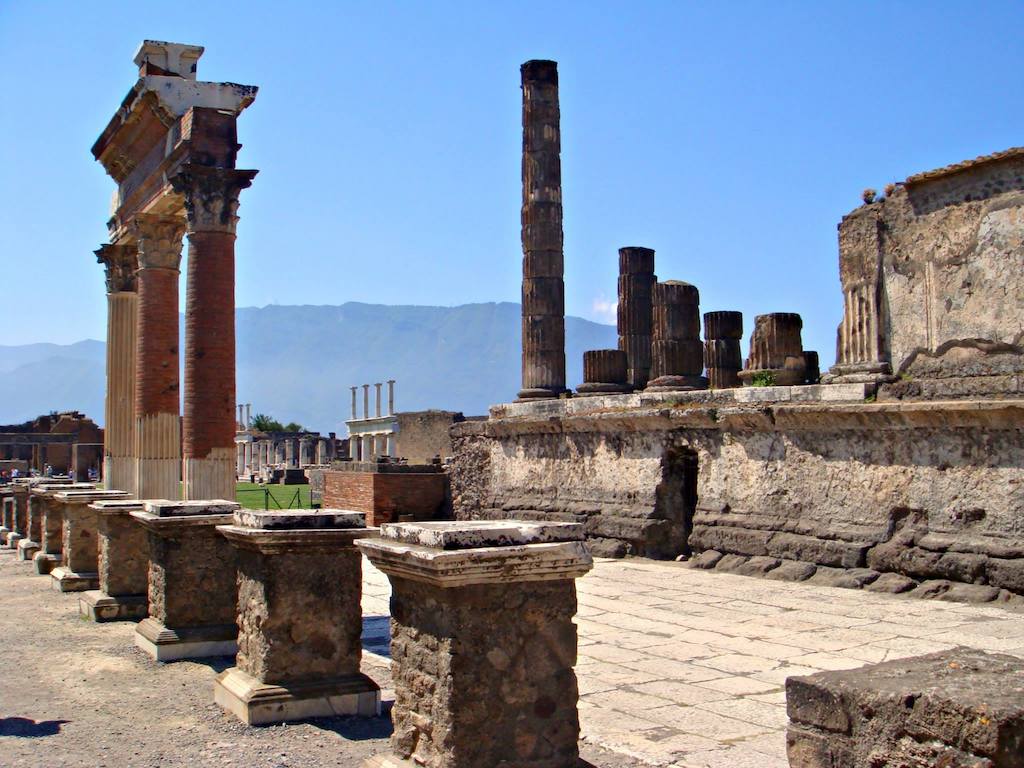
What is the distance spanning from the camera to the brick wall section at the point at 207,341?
12570 millimetres

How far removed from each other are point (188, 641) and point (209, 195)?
6804 mm

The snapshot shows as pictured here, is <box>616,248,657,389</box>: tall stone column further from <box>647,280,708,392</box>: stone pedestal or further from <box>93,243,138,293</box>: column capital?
<box>93,243,138,293</box>: column capital

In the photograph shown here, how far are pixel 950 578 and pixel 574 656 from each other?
610 cm

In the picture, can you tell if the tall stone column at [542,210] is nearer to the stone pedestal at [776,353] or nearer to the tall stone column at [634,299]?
the tall stone column at [634,299]

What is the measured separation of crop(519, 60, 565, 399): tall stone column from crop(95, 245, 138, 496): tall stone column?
6.22m

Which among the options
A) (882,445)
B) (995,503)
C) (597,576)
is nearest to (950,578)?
(995,503)

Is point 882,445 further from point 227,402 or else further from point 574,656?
point 227,402

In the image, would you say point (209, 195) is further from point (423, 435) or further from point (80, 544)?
point (423, 435)

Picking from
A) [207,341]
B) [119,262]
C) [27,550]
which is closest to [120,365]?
[119,262]

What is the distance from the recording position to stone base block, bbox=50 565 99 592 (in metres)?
10.8

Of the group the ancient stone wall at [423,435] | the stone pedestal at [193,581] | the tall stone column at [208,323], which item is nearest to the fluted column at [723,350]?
the tall stone column at [208,323]

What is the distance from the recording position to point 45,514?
12789mm

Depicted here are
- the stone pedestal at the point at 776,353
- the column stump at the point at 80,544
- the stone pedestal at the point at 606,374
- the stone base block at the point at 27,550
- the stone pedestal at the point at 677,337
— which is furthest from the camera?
the stone pedestal at the point at 606,374

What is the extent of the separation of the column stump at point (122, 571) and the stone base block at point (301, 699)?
369cm
